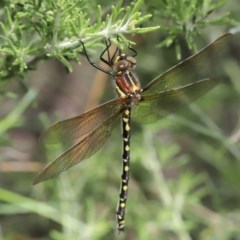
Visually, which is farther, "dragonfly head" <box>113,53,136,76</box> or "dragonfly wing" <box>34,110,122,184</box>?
"dragonfly head" <box>113,53,136,76</box>

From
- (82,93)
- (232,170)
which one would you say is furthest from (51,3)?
(82,93)

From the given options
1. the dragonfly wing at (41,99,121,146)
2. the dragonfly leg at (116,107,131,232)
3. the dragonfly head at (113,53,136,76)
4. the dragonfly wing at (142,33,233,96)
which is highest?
the dragonfly head at (113,53,136,76)

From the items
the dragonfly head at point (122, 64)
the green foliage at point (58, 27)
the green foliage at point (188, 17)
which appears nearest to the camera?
the green foliage at point (58, 27)

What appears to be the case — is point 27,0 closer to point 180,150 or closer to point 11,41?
point 11,41

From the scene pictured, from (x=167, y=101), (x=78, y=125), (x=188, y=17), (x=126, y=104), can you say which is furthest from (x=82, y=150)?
(x=188, y=17)

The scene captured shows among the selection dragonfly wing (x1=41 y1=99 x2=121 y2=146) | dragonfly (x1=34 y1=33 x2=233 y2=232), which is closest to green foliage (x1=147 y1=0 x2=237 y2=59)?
dragonfly (x1=34 y1=33 x2=233 y2=232)

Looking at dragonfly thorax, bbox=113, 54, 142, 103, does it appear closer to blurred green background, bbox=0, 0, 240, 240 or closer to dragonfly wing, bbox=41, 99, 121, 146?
dragonfly wing, bbox=41, 99, 121, 146

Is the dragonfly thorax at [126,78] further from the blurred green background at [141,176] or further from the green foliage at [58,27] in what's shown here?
the green foliage at [58,27]

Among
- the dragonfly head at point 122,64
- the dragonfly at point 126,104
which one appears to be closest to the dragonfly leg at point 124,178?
the dragonfly at point 126,104

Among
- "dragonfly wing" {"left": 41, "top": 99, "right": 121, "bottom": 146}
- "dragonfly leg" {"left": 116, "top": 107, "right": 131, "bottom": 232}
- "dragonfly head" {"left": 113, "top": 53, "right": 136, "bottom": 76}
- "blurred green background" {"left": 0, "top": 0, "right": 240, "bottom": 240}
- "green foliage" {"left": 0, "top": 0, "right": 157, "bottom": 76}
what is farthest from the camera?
"blurred green background" {"left": 0, "top": 0, "right": 240, "bottom": 240}
